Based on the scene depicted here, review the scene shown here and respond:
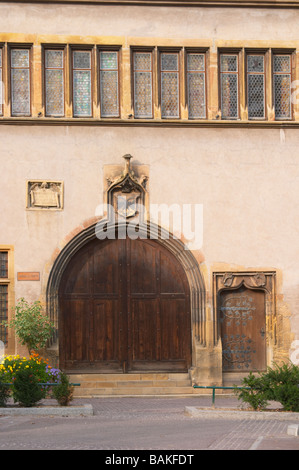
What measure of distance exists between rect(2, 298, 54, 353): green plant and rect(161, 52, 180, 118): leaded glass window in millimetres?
5478

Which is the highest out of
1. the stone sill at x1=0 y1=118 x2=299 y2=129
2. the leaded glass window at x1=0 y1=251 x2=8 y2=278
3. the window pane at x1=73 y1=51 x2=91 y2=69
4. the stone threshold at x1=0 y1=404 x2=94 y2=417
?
the window pane at x1=73 y1=51 x2=91 y2=69

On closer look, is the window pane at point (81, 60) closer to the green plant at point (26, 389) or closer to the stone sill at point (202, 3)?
the stone sill at point (202, 3)

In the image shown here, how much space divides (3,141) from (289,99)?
6.84 metres

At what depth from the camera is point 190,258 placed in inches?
850

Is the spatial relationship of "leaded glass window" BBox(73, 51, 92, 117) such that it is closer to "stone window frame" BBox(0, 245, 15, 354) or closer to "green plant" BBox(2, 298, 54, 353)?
"stone window frame" BBox(0, 245, 15, 354)

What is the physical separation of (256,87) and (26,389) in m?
9.70

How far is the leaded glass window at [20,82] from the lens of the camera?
70.2ft

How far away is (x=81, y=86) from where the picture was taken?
2162 centimetres

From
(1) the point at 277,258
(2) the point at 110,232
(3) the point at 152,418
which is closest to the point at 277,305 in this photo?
(1) the point at 277,258

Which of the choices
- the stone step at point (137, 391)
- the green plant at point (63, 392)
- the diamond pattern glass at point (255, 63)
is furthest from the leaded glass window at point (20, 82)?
the green plant at point (63, 392)

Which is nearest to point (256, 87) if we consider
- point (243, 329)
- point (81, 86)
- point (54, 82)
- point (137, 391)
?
point (81, 86)

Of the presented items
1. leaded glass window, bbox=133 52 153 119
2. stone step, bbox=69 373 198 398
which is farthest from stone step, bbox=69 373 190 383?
leaded glass window, bbox=133 52 153 119

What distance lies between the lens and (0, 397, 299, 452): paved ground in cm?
1235

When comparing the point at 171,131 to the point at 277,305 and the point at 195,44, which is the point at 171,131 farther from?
the point at 277,305
